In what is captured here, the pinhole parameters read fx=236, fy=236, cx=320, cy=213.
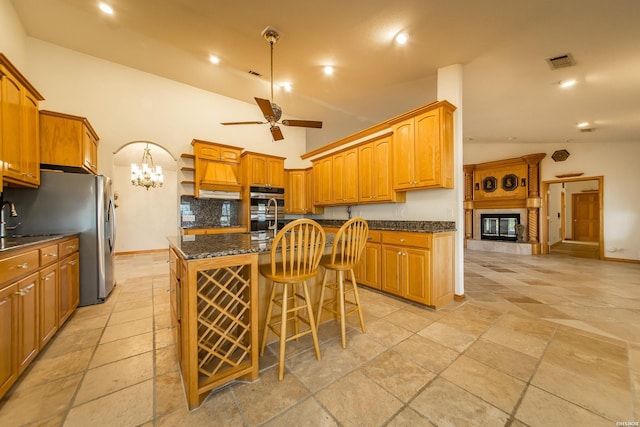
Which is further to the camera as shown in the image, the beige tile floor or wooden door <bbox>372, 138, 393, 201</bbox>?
wooden door <bbox>372, 138, 393, 201</bbox>

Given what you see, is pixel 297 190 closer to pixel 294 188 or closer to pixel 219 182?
pixel 294 188

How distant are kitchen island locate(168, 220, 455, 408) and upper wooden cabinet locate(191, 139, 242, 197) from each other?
97.1 inches

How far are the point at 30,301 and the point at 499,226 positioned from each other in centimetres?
924

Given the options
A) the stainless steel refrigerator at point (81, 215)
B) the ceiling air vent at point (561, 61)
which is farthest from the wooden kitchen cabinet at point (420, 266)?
the stainless steel refrigerator at point (81, 215)

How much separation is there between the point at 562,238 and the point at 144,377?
40.5 feet

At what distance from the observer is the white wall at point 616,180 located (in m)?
5.39

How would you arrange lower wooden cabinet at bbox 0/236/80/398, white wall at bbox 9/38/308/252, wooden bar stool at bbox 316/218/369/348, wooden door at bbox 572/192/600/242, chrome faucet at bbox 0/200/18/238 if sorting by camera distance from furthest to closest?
1. wooden door at bbox 572/192/600/242
2. white wall at bbox 9/38/308/252
3. chrome faucet at bbox 0/200/18/238
4. wooden bar stool at bbox 316/218/369/348
5. lower wooden cabinet at bbox 0/236/80/398

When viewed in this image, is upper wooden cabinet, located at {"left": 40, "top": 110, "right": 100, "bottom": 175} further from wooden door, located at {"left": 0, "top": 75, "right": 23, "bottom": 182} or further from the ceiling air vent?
the ceiling air vent

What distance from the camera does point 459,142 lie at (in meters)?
3.07

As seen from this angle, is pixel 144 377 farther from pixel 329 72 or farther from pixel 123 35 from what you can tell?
pixel 123 35

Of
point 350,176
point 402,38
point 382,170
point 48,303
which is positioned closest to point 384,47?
point 402,38

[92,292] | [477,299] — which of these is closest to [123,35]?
[92,292]

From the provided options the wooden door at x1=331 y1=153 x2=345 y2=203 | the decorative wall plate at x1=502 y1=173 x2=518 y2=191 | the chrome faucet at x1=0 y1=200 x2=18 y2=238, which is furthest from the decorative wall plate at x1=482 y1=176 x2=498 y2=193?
the chrome faucet at x1=0 y1=200 x2=18 y2=238

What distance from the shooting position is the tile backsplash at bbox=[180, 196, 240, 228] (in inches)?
182
